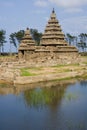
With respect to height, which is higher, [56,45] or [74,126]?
[56,45]

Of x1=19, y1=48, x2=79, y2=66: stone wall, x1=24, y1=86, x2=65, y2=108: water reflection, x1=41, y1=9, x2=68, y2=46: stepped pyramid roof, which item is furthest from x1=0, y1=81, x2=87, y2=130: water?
x1=41, y1=9, x2=68, y2=46: stepped pyramid roof

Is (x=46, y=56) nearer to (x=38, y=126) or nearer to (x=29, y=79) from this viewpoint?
(x=29, y=79)

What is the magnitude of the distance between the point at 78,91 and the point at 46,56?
26.7m

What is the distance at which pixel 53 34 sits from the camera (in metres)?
74.4

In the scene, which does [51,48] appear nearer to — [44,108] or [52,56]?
[52,56]

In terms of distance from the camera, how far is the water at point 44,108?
1069 inches

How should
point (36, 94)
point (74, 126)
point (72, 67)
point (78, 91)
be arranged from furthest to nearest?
point (72, 67) → point (78, 91) → point (36, 94) → point (74, 126)

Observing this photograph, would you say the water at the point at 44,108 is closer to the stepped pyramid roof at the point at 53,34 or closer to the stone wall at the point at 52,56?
the stone wall at the point at 52,56

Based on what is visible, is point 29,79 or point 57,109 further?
point 29,79

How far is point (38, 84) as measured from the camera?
50250 millimetres

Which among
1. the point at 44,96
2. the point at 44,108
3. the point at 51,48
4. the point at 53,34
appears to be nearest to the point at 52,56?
the point at 51,48

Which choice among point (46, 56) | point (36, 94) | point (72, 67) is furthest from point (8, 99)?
point (46, 56)

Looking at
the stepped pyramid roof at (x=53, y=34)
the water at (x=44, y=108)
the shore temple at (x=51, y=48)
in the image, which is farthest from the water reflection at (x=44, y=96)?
the stepped pyramid roof at (x=53, y=34)

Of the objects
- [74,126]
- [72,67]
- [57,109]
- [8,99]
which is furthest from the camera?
[72,67]
